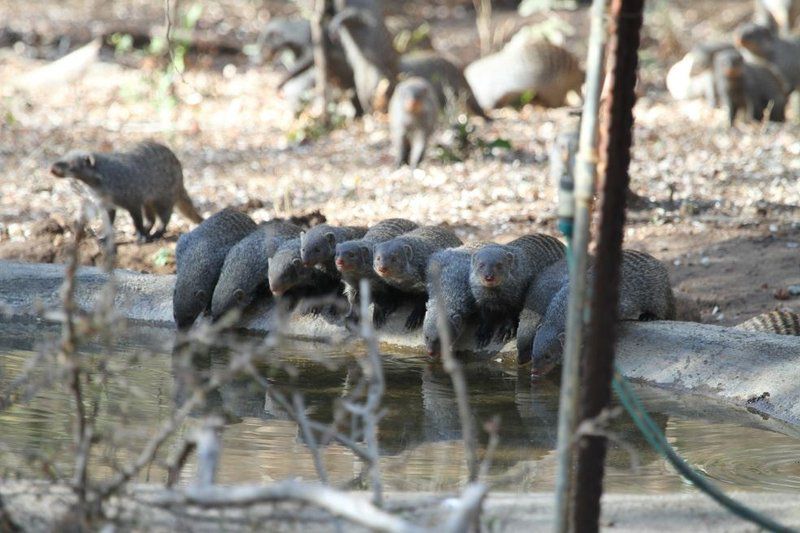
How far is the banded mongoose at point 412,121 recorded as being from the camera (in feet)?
26.3

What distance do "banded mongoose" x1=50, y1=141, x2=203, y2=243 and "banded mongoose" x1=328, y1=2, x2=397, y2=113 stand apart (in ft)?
12.4

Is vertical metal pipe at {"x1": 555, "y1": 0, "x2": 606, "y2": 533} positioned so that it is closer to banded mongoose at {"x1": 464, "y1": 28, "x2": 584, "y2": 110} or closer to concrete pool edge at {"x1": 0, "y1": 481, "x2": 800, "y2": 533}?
concrete pool edge at {"x1": 0, "y1": 481, "x2": 800, "y2": 533}

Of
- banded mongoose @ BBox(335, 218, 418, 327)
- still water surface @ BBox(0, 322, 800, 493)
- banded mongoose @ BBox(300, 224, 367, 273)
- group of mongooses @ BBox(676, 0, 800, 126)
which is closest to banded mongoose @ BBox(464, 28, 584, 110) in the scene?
group of mongooses @ BBox(676, 0, 800, 126)

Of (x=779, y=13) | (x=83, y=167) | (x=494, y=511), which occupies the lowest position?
(x=494, y=511)

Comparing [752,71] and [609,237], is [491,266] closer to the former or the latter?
[609,237]

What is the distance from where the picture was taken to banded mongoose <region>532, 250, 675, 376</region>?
4434 mm

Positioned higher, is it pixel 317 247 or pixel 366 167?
pixel 366 167

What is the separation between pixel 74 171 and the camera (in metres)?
6.41

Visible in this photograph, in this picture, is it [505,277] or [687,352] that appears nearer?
[687,352]

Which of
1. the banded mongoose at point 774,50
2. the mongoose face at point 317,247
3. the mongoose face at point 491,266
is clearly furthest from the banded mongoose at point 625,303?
the banded mongoose at point 774,50

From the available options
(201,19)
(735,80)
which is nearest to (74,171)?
(735,80)

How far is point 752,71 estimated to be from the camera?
9.91 meters

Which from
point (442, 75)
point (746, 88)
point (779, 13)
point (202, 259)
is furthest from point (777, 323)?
point (779, 13)

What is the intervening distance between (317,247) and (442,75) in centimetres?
540
